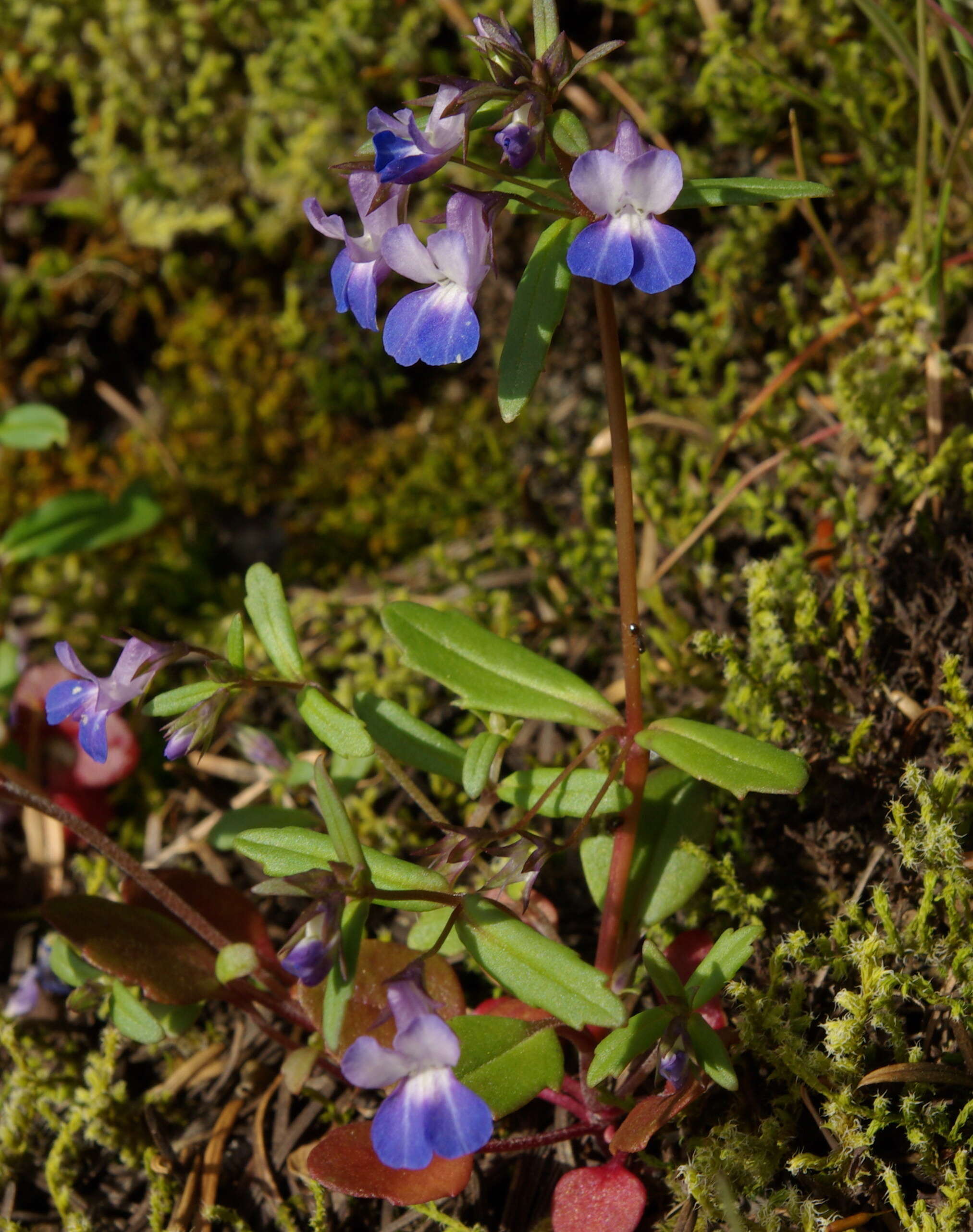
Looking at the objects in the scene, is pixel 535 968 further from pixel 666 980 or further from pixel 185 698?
pixel 185 698

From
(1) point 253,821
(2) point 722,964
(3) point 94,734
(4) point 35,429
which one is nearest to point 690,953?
(2) point 722,964

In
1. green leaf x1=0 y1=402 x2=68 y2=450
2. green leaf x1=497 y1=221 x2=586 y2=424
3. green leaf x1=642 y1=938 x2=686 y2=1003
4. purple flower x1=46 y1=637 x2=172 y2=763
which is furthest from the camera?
green leaf x1=0 y1=402 x2=68 y2=450

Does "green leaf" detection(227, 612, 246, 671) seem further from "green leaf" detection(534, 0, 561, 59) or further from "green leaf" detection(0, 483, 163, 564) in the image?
"green leaf" detection(0, 483, 163, 564)

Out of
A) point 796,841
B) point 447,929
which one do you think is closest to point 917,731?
point 796,841

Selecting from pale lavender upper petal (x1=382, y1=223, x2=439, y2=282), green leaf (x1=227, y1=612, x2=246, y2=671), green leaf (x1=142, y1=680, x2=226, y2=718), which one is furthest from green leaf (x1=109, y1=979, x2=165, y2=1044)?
pale lavender upper petal (x1=382, y1=223, x2=439, y2=282)

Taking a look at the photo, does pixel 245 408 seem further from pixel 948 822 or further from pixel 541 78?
pixel 948 822

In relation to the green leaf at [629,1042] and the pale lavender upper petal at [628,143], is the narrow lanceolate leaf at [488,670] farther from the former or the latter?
the pale lavender upper petal at [628,143]
